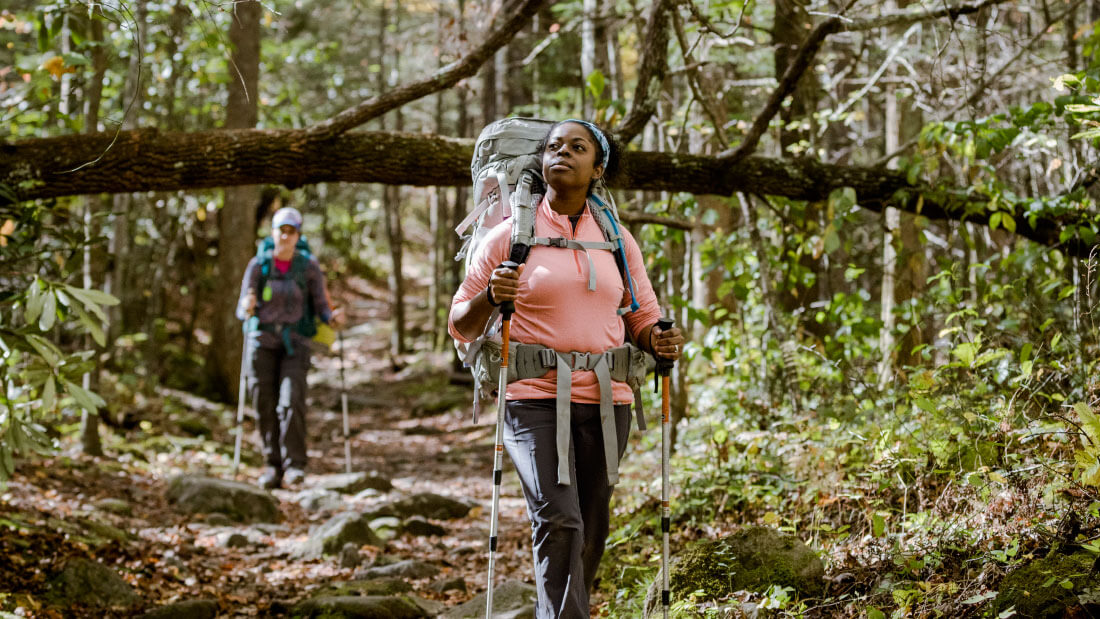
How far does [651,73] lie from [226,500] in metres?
5.37

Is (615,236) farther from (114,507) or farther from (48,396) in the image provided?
(114,507)

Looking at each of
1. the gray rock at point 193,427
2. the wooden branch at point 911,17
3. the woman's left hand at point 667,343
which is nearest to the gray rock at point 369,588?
the woman's left hand at point 667,343

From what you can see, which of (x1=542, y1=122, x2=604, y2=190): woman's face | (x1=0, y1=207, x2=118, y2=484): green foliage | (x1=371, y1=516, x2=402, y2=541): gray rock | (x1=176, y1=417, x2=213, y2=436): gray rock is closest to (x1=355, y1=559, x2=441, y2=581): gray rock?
(x1=371, y1=516, x2=402, y2=541): gray rock

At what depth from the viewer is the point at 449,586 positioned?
229 inches

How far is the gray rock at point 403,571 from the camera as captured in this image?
5.99 metres

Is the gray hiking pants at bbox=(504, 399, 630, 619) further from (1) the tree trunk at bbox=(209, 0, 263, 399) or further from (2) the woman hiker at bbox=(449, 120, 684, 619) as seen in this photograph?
(1) the tree trunk at bbox=(209, 0, 263, 399)

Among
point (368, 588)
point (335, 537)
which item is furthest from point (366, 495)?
point (368, 588)

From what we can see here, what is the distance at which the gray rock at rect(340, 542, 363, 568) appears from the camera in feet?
21.1

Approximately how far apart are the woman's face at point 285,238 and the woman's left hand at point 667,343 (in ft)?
19.1

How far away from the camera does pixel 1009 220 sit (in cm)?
619

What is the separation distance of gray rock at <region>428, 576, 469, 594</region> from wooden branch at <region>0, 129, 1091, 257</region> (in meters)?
2.91

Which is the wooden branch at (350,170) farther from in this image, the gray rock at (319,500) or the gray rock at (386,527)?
the gray rock at (319,500)

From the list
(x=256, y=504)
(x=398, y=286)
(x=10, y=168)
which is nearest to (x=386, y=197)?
(x=398, y=286)

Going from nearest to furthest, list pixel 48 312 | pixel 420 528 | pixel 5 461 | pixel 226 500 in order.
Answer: pixel 48 312 → pixel 5 461 → pixel 420 528 → pixel 226 500
